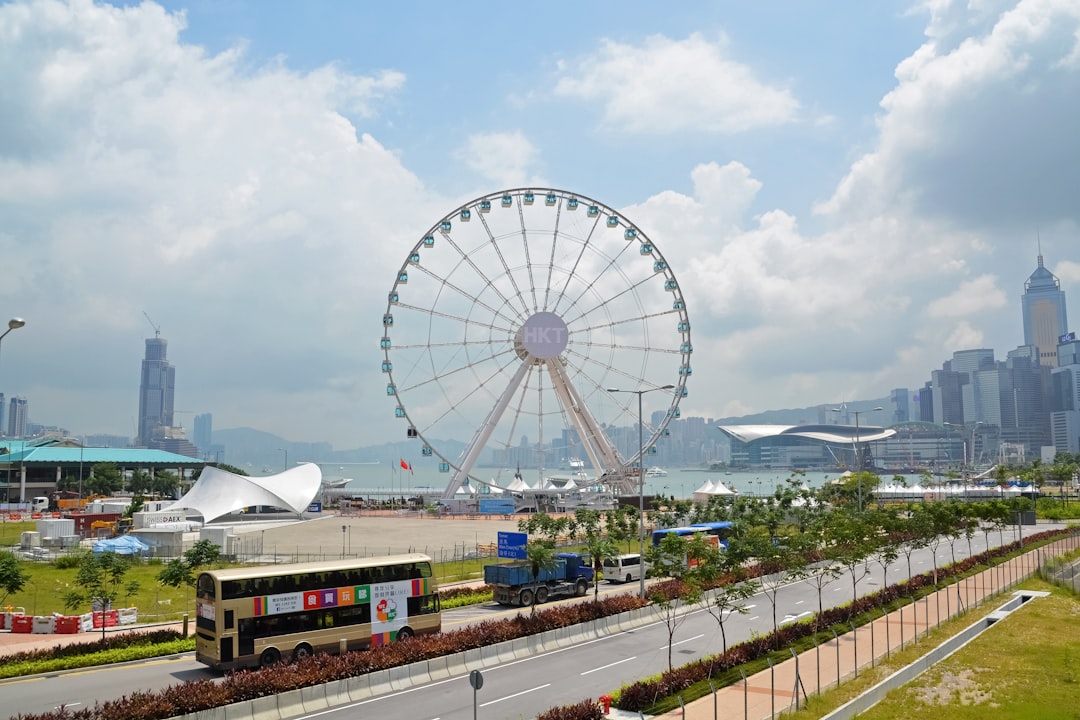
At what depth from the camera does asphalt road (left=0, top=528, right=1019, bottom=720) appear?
71.4 feet

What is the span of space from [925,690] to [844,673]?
7.57 feet

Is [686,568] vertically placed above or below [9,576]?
above

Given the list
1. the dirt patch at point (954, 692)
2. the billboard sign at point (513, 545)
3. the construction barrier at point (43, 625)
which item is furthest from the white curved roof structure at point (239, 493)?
the dirt patch at point (954, 692)

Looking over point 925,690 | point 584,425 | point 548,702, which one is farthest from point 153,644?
point 584,425

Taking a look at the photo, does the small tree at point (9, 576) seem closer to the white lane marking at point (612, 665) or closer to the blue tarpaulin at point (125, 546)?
the blue tarpaulin at point (125, 546)

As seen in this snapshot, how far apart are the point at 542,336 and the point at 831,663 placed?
49238 mm

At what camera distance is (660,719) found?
65.4ft

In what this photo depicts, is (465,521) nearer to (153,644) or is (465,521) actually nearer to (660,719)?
(153,644)

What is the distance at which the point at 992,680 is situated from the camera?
23.6 m

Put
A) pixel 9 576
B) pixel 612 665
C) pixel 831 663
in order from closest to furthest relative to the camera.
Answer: pixel 831 663, pixel 612 665, pixel 9 576

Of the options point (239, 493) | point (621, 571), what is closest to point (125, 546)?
point (621, 571)

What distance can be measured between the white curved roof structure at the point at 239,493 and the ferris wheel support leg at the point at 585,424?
33025mm

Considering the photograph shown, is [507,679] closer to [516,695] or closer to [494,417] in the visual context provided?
[516,695]

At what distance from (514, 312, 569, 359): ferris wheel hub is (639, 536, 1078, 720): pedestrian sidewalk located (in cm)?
3866
